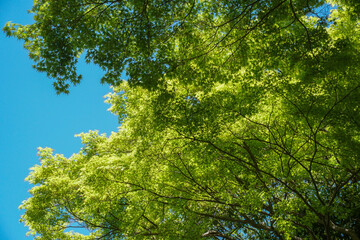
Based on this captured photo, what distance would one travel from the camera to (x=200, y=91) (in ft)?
20.8

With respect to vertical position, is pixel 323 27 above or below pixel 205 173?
above

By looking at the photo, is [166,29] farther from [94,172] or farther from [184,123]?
[94,172]

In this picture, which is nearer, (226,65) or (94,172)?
(226,65)

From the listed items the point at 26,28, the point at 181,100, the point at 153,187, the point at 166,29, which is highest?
the point at 166,29

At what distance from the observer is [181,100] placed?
5.31 m

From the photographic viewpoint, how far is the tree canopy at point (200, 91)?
450 cm

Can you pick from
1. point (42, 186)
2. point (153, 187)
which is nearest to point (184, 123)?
point (153, 187)

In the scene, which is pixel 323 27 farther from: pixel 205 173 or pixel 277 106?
pixel 205 173

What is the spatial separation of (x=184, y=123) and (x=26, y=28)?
3569mm

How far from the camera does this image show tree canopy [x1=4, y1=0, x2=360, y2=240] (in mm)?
4496

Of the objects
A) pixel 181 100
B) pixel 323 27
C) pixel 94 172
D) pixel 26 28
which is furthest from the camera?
pixel 94 172

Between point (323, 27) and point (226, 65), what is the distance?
2.08m

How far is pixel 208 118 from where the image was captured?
5473 millimetres

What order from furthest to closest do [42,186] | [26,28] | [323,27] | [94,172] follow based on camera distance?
1. [42,186]
2. [94,172]
3. [323,27]
4. [26,28]
